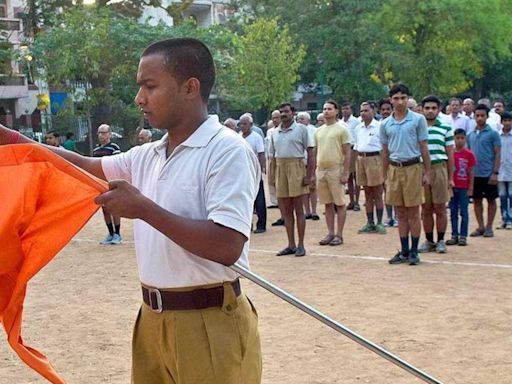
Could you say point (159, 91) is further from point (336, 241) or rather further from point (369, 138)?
point (369, 138)

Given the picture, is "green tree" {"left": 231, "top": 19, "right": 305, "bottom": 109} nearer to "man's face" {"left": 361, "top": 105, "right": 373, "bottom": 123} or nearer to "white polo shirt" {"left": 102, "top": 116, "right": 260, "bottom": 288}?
"man's face" {"left": 361, "top": 105, "right": 373, "bottom": 123}

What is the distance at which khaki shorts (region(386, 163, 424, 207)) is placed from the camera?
935cm

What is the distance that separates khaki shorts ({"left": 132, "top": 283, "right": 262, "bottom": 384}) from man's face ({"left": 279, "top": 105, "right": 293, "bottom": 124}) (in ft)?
26.1

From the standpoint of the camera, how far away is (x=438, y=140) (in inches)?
389

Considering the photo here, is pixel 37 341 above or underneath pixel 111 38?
underneath

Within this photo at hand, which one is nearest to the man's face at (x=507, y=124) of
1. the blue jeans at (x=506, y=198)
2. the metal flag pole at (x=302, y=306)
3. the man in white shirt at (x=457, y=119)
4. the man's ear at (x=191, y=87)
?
the blue jeans at (x=506, y=198)

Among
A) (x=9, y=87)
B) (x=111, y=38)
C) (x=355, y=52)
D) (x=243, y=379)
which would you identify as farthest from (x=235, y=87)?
(x=243, y=379)

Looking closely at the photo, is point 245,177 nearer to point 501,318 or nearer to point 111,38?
point 501,318

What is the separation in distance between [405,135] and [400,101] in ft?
1.30

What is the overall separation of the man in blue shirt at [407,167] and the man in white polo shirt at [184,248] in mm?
6490

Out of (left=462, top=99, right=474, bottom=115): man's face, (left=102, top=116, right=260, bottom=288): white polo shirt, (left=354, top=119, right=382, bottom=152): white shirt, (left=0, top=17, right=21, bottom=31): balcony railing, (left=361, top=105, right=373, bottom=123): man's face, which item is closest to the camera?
(left=102, top=116, right=260, bottom=288): white polo shirt

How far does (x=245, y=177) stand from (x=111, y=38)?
24208mm

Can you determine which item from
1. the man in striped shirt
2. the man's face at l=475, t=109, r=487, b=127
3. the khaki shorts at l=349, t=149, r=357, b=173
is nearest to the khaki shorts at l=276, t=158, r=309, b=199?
the man in striped shirt

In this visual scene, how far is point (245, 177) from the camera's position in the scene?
2848mm
